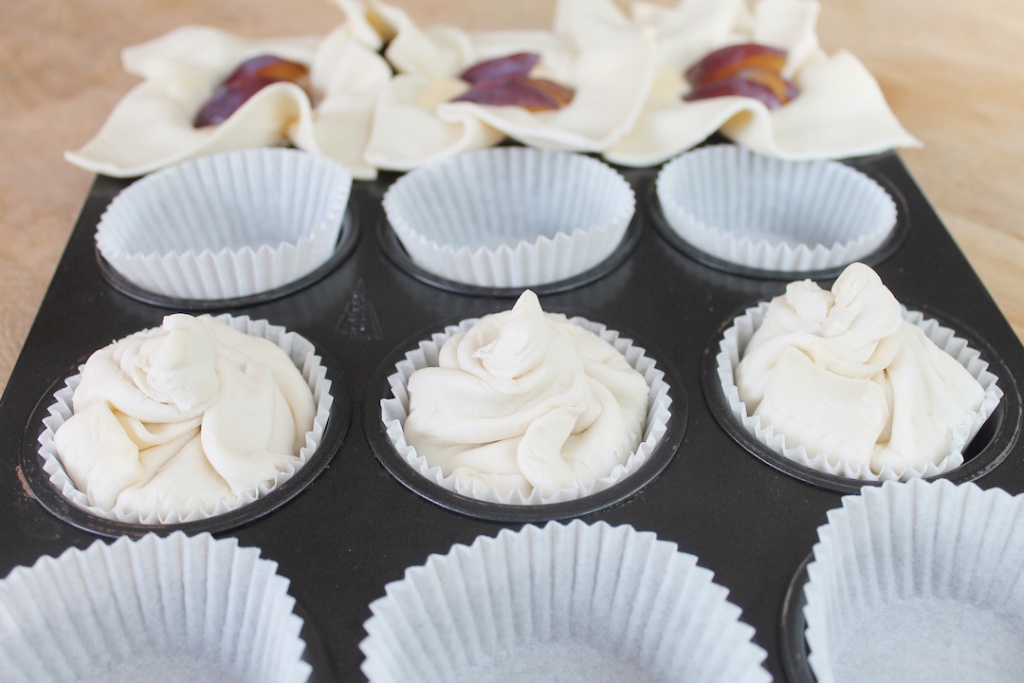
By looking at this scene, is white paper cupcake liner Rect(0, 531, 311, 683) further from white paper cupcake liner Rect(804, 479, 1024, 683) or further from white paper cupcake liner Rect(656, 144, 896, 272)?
white paper cupcake liner Rect(656, 144, 896, 272)

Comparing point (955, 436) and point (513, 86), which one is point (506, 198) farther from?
point (955, 436)

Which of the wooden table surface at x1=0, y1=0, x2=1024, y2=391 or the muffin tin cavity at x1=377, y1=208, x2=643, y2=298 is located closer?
the muffin tin cavity at x1=377, y1=208, x2=643, y2=298

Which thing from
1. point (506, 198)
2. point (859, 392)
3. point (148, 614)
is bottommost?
point (148, 614)

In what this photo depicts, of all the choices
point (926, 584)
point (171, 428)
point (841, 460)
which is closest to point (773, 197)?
point (841, 460)

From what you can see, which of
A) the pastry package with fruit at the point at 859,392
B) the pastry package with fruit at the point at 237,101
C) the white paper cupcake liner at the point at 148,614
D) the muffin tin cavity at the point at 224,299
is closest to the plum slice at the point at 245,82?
the pastry package with fruit at the point at 237,101

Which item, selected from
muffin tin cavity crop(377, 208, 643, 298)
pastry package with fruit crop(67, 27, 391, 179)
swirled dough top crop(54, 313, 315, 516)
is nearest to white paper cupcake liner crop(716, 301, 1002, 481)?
muffin tin cavity crop(377, 208, 643, 298)

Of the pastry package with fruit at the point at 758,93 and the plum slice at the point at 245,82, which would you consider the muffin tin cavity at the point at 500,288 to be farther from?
the plum slice at the point at 245,82
